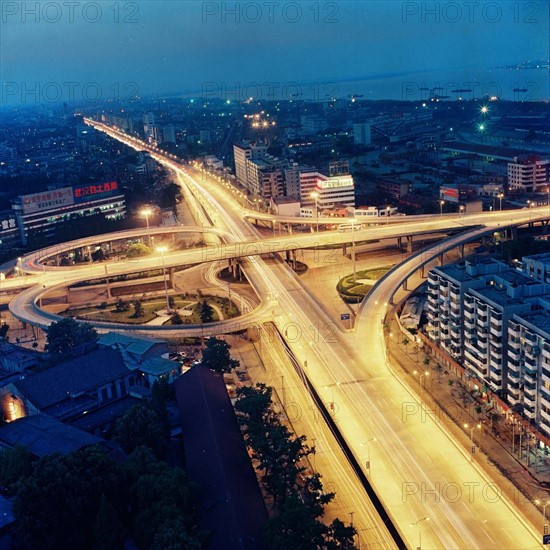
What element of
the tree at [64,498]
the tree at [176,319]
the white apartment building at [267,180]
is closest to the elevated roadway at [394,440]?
the tree at [176,319]

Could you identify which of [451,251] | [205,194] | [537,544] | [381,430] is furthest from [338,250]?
[537,544]

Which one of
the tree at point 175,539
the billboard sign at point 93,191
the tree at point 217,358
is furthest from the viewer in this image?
the billboard sign at point 93,191

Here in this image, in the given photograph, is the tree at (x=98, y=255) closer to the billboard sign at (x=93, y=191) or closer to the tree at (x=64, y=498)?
the billboard sign at (x=93, y=191)

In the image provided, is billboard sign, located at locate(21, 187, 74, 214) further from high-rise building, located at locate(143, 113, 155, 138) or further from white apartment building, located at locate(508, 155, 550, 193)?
high-rise building, located at locate(143, 113, 155, 138)

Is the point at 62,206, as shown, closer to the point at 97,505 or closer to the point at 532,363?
the point at 97,505

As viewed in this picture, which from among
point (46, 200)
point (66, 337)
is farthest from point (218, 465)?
point (46, 200)

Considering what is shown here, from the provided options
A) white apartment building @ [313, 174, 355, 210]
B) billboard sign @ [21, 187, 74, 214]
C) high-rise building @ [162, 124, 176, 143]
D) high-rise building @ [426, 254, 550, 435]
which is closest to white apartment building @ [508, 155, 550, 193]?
white apartment building @ [313, 174, 355, 210]
